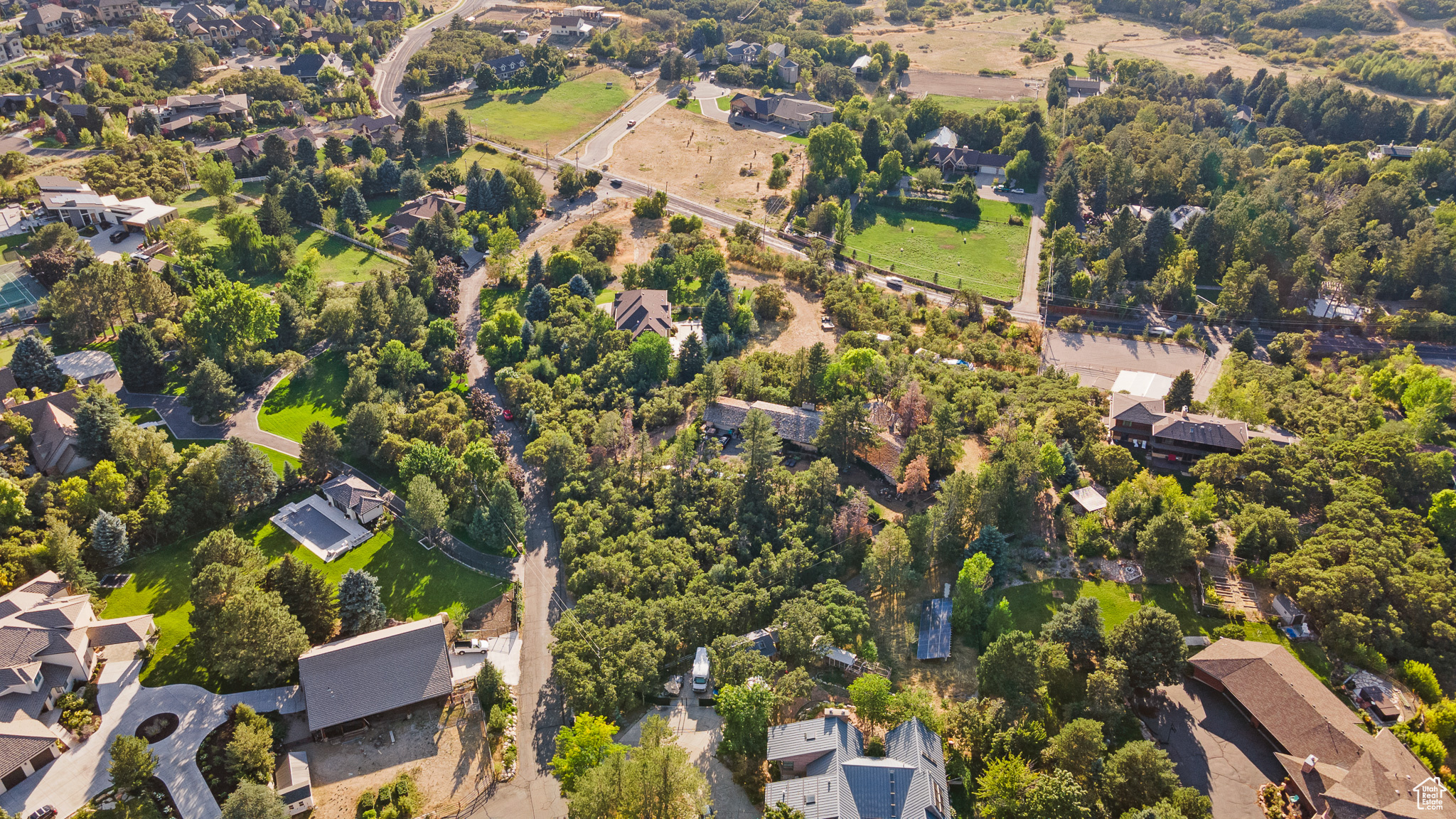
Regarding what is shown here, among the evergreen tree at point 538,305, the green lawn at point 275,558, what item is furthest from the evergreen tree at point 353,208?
the green lawn at point 275,558

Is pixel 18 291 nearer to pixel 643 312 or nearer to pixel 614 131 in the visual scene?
pixel 643 312

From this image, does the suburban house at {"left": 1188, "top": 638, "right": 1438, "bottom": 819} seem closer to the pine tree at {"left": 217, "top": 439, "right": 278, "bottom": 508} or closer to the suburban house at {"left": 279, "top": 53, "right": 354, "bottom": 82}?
the pine tree at {"left": 217, "top": 439, "right": 278, "bottom": 508}

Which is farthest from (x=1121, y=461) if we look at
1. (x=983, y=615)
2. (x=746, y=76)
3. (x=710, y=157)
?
(x=746, y=76)

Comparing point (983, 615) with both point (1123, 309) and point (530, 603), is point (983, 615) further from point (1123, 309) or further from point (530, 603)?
point (1123, 309)

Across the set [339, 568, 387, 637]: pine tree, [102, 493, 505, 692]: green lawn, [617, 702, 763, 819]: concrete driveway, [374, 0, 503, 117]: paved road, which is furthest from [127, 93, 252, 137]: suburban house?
[617, 702, 763, 819]: concrete driveway

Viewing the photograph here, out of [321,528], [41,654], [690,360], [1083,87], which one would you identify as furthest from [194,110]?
[1083,87]
